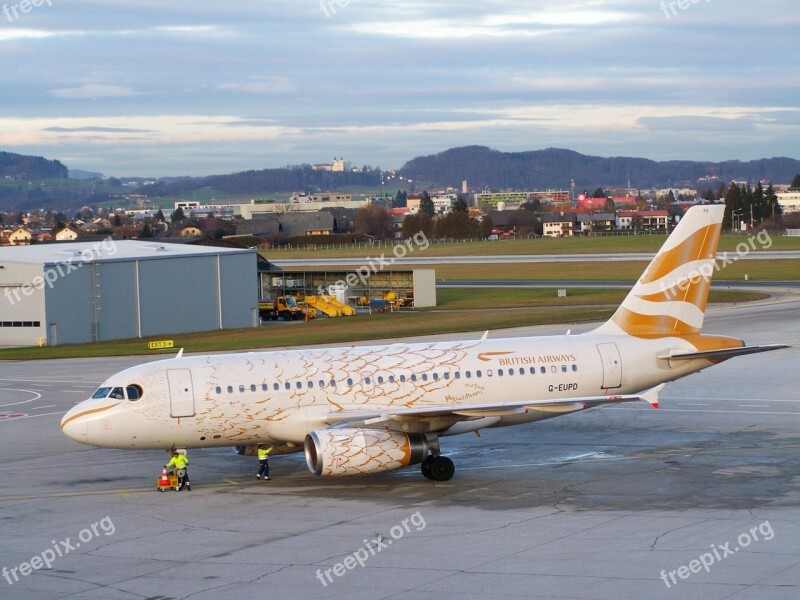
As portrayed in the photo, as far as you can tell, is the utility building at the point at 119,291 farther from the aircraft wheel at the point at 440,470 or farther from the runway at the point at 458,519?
the aircraft wheel at the point at 440,470

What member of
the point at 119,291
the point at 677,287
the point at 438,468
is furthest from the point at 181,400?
the point at 119,291

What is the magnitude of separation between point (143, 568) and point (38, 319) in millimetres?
57020

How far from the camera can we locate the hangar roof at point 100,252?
78.7 m

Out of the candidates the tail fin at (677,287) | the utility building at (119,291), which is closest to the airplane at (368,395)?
the tail fin at (677,287)

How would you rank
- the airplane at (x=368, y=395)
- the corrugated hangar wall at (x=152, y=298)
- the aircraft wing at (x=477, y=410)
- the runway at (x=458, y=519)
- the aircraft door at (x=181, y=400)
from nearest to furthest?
the runway at (x=458, y=519), the aircraft wing at (x=477, y=410), the airplane at (x=368, y=395), the aircraft door at (x=181, y=400), the corrugated hangar wall at (x=152, y=298)

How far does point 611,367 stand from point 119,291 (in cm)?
5345

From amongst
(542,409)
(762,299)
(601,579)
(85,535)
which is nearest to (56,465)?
(85,535)

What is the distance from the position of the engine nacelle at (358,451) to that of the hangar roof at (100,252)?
51.8m

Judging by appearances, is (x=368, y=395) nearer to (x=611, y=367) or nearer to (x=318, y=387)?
(x=318, y=387)

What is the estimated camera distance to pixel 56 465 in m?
36.7

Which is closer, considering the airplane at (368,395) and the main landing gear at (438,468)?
the airplane at (368,395)

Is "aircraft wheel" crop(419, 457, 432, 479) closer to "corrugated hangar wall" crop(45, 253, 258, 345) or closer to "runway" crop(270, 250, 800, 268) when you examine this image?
"corrugated hangar wall" crop(45, 253, 258, 345)

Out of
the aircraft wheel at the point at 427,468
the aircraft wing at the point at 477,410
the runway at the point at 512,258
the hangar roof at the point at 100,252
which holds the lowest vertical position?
the aircraft wheel at the point at 427,468

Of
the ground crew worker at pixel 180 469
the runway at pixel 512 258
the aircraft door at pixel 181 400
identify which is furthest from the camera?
the runway at pixel 512 258
